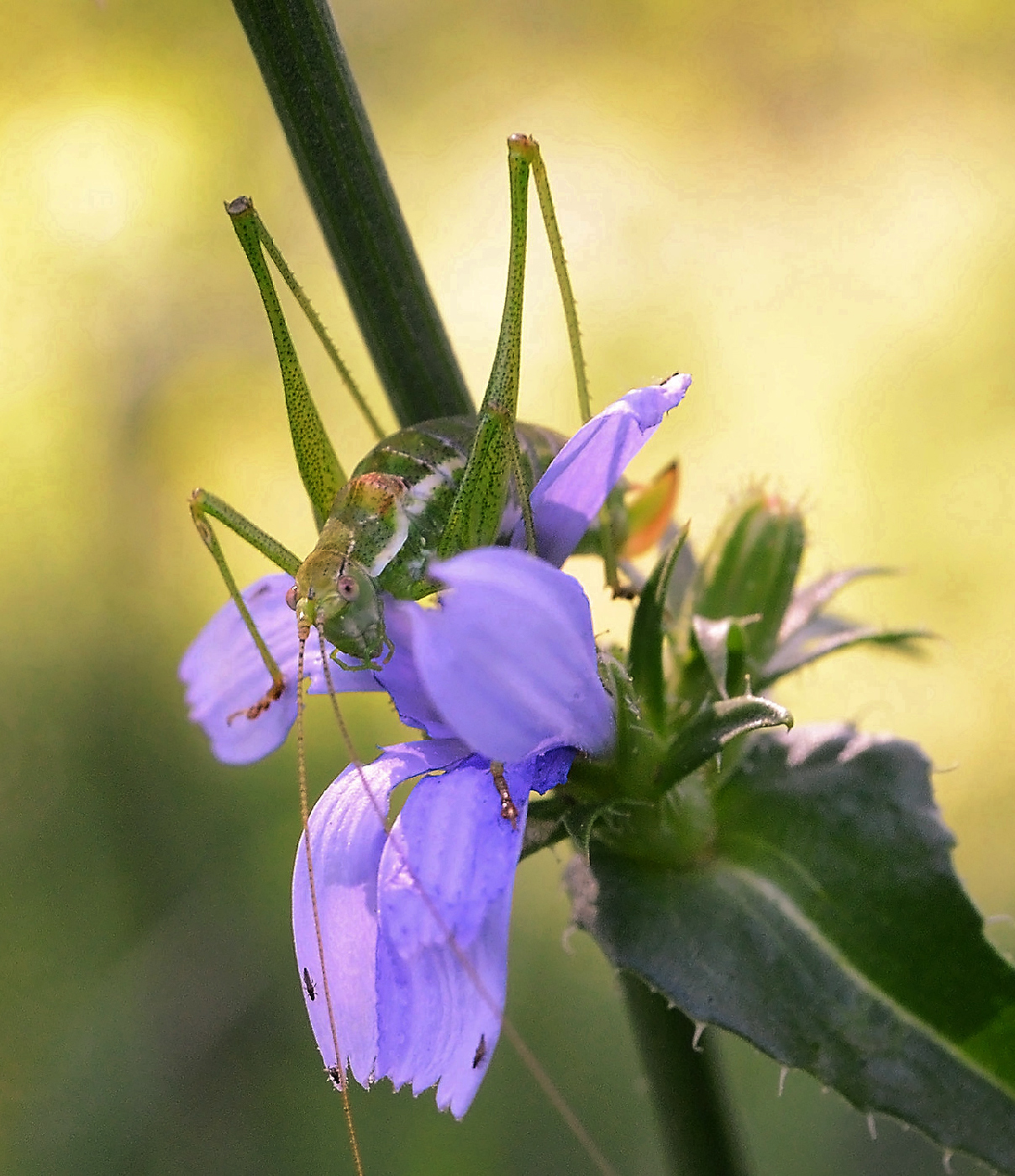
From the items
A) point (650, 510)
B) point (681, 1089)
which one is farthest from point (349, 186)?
point (681, 1089)

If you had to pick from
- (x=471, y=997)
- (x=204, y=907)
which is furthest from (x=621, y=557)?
(x=204, y=907)

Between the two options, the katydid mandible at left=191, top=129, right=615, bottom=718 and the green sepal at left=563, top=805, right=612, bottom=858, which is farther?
the katydid mandible at left=191, top=129, right=615, bottom=718

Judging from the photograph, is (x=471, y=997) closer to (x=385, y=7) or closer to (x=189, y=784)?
(x=189, y=784)

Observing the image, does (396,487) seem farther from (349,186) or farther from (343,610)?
(349,186)

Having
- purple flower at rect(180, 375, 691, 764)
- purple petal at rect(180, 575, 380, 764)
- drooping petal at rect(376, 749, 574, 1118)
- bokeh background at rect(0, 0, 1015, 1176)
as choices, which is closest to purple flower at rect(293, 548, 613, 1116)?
drooping petal at rect(376, 749, 574, 1118)

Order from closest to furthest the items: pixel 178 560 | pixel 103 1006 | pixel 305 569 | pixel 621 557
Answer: pixel 305 569, pixel 621 557, pixel 103 1006, pixel 178 560

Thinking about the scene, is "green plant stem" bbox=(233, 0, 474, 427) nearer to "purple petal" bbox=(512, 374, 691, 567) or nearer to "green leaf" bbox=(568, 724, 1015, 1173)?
"purple petal" bbox=(512, 374, 691, 567)

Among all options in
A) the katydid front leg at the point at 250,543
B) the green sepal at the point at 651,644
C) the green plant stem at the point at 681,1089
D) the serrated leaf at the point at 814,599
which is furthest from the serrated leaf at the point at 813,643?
the katydid front leg at the point at 250,543
